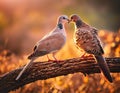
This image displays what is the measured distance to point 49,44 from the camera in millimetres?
6160

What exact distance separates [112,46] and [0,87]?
2704mm

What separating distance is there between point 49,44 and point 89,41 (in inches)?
16.1

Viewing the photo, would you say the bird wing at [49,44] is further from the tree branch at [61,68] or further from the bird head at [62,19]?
the bird head at [62,19]

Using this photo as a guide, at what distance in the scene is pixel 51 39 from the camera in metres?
6.24

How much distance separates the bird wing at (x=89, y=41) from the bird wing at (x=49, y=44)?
185 millimetres

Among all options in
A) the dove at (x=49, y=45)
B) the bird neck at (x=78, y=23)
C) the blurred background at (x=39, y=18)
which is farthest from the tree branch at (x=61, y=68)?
the blurred background at (x=39, y=18)

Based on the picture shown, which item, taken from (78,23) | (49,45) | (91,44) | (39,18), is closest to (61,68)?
(49,45)

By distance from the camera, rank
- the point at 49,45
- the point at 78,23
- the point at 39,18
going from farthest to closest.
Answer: the point at 39,18 < the point at 78,23 < the point at 49,45

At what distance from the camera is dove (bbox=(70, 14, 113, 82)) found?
6027mm

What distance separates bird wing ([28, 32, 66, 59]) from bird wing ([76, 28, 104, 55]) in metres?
0.18

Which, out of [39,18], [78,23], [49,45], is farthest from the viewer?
[39,18]

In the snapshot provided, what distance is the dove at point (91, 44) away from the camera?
6.03 m

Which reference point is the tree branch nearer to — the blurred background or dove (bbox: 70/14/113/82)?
dove (bbox: 70/14/113/82)

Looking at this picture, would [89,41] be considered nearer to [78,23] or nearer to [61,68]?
[61,68]
